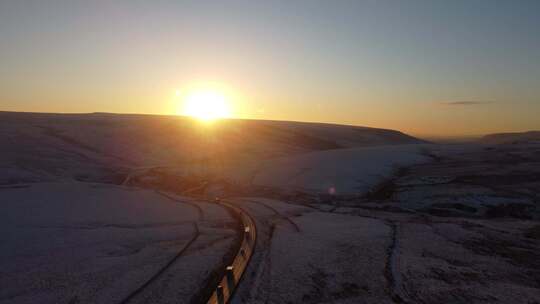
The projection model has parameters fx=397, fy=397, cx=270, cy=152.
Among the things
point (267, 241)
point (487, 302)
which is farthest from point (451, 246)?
point (267, 241)

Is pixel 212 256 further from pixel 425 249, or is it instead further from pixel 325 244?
pixel 425 249

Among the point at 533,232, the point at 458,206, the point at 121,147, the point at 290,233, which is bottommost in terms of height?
the point at 121,147

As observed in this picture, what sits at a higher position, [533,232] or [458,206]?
[533,232]

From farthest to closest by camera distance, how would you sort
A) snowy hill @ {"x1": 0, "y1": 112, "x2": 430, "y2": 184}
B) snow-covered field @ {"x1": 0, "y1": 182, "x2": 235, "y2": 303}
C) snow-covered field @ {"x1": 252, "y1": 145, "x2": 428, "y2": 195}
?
snowy hill @ {"x1": 0, "y1": 112, "x2": 430, "y2": 184} → snow-covered field @ {"x1": 252, "y1": 145, "x2": 428, "y2": 195} → snow-covered field @ {"x1": 0, "y1": 182, "x2": 235, "y2": 303}

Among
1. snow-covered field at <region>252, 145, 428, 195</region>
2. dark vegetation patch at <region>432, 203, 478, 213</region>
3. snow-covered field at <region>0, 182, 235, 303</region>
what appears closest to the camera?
snow-covered field at <region>0, 182, 235, 303</region>

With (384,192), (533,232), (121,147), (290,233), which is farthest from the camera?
(121,147)

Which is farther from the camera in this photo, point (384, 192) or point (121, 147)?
point (121, 147)

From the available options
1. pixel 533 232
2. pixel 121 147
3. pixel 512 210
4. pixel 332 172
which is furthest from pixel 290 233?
pixel 121 147

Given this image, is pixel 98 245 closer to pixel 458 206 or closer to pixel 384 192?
pixel 458 206

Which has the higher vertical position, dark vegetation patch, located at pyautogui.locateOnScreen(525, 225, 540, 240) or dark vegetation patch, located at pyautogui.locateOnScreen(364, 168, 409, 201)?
dark vegetation patch, located at pyautogui.locateOnScreen(525, 225, 540, 240)

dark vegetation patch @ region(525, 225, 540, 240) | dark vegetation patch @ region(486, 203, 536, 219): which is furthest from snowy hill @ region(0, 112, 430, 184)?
dark vegetation patch @ region(525, 225, 540, 240)

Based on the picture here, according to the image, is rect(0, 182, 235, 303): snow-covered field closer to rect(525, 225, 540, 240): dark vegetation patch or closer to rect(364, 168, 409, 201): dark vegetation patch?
rect(364, 168, 409, 201): dark vegetation patch

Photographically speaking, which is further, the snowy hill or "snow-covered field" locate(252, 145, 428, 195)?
the snowy hill
